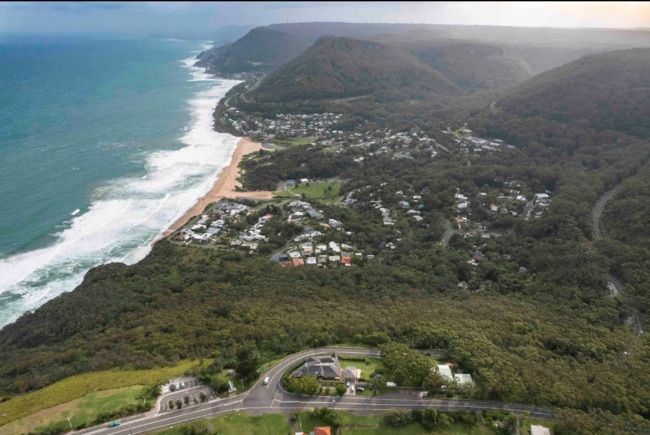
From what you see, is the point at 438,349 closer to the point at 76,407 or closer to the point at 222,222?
the point at 76,407

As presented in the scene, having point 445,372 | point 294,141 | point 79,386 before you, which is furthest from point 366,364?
point 294,141

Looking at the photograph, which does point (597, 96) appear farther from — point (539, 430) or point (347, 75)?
point (539, 430)

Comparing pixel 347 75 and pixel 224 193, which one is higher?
pixel 347 75

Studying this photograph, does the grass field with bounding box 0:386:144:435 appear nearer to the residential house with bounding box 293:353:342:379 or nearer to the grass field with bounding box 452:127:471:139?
the residential house with bounding box 293:353:342:379

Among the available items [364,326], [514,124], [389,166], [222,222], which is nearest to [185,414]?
[364,326]

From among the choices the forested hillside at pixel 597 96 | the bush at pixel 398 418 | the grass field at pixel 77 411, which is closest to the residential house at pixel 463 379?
the bush at pixel 398 418

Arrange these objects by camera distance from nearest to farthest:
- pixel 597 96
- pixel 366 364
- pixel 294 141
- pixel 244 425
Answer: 1. pixel 244 425
2. pixel 366 364
3. pixel 597 96
4. pixel 294 141

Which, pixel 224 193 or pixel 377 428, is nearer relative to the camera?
pixel 377 428
